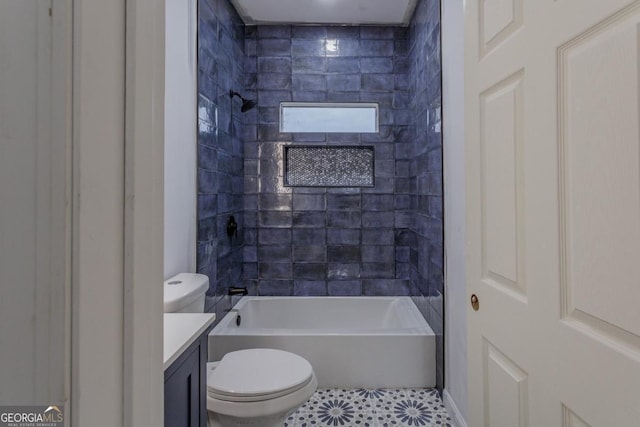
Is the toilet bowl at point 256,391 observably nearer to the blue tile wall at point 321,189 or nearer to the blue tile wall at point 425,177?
the blue tile wall at point 425,177

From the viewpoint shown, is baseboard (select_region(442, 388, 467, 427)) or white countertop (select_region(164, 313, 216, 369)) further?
baseboard (select_region(442, 388, 467, 427))

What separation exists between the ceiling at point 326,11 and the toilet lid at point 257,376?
8.29 feet

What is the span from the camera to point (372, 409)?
6.50 ft

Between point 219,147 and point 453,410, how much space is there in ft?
7.04

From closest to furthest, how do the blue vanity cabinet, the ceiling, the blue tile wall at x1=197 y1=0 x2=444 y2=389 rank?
the blue vanity cabinet → the ceiling → the blue tile wall at x1=197 y1=0 x2=444 y2=389

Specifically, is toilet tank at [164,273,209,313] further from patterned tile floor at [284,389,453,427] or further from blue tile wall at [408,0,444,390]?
blue tile wall at [408,0,444,390]

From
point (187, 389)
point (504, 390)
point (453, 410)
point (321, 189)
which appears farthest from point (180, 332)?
point (321, 189)

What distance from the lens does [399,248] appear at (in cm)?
303

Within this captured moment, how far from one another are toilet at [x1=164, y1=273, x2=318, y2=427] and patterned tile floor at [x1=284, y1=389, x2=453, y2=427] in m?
0.44

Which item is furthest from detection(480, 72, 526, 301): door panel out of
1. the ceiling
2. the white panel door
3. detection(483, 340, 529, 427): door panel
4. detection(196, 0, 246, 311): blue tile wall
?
the ceiling

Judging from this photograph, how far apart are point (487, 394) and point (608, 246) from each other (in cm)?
68

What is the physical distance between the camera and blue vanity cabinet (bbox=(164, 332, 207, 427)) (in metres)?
0.86

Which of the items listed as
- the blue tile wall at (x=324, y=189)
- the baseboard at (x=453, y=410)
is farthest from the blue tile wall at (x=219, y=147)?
Answer: the baseboard at (x=453, y=410)

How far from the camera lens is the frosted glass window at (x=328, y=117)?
3062mm
